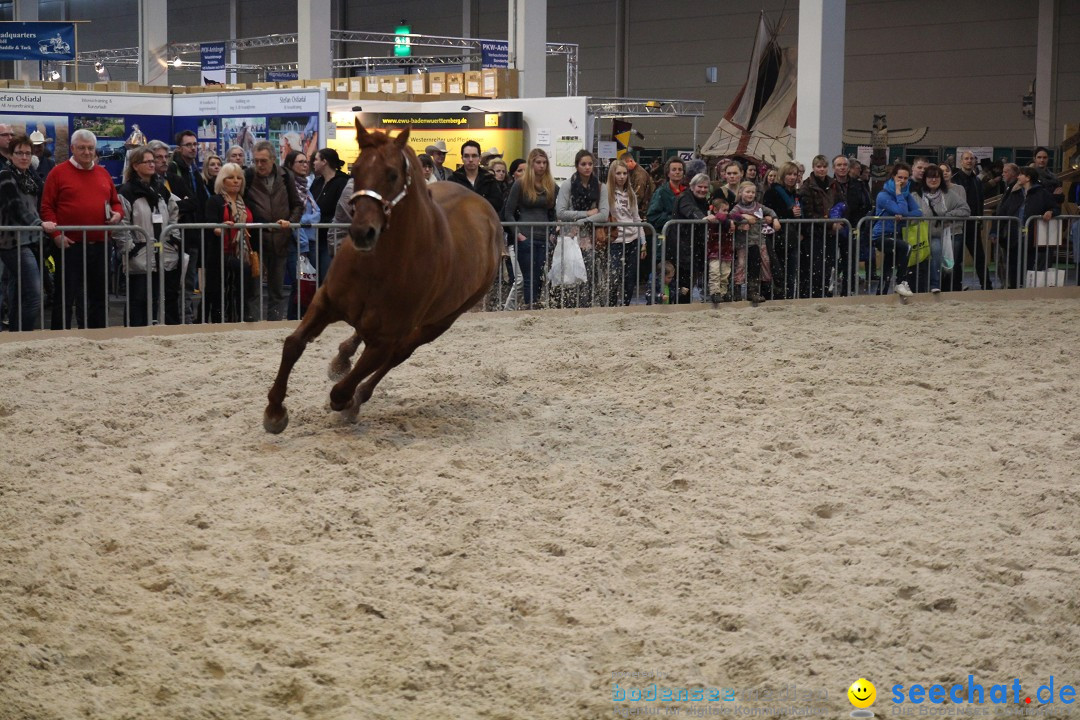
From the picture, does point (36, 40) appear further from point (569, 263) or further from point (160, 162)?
point (569, 263)

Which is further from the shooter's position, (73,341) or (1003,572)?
(73,341)

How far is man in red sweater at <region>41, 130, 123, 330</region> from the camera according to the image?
1013cm

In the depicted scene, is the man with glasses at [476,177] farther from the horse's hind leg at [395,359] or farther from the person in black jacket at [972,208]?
the person in black jacket at [972,208]

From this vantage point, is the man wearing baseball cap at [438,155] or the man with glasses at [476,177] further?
the man wearing baseball cap at [438,155]

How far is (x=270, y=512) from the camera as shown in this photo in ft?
17.8

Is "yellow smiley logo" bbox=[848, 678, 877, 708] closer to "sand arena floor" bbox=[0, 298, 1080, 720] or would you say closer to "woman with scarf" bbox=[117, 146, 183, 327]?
"sand arena floor" bbox=[0, 298, 1080, 720]

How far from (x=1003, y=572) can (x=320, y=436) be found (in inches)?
141

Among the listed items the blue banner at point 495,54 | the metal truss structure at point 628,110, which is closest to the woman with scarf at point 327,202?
the metal truss structure at point 628,110

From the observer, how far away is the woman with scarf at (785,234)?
1303 cm

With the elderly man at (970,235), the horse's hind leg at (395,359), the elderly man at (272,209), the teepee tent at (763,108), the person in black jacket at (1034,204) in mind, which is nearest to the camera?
the horse's hind leg at (395,359)

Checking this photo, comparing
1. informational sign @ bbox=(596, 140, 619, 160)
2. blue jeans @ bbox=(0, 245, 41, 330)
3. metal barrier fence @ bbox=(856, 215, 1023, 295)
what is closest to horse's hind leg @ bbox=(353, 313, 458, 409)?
blue jeans @ bbox=(0, 245, 41, 330)

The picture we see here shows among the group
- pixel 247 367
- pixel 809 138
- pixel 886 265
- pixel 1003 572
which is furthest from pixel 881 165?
pixel 1003 572

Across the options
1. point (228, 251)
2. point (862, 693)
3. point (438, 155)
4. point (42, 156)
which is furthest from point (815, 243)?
point (862, 693)

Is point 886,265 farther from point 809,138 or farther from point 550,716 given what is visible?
point 550,716
